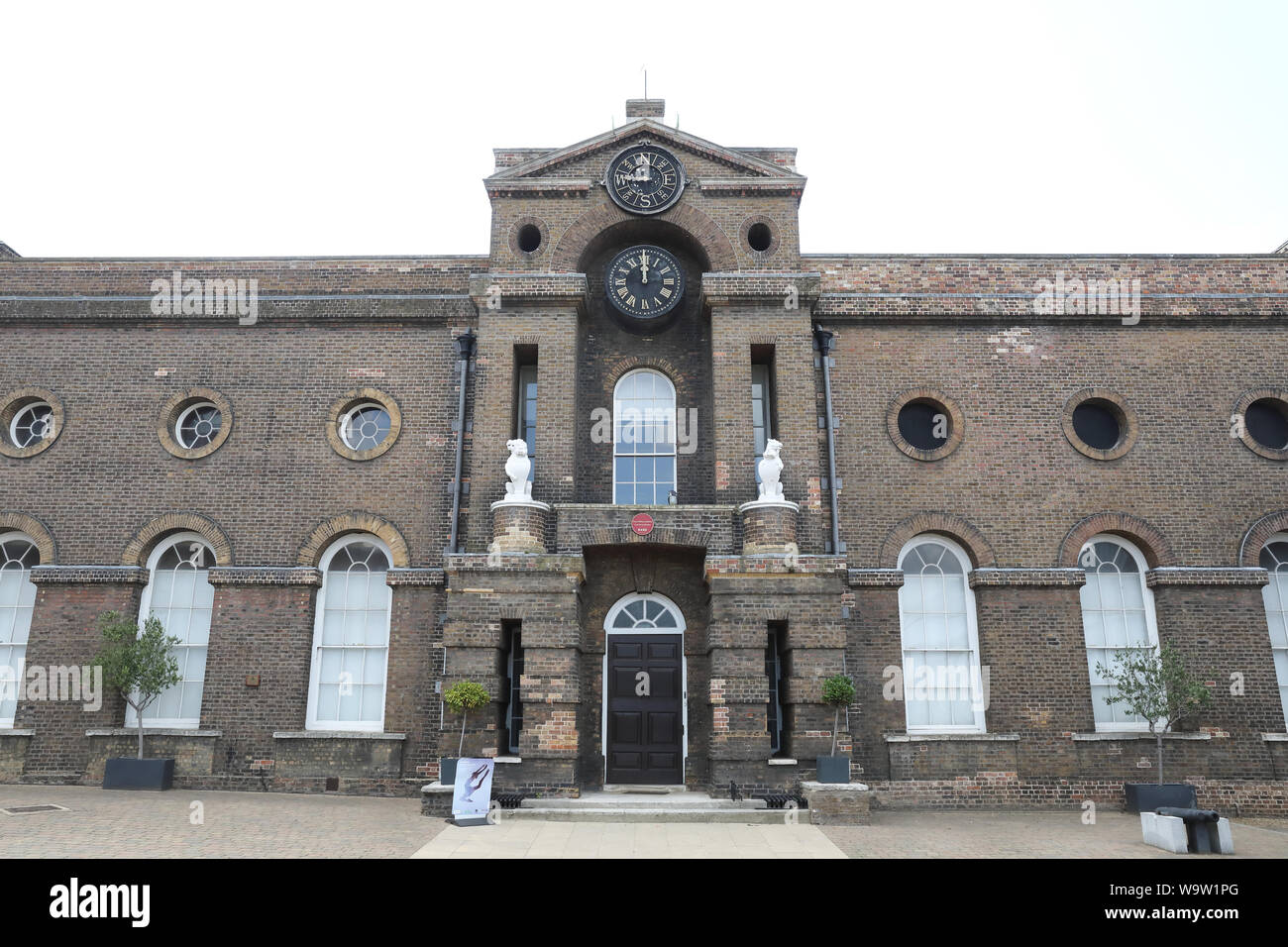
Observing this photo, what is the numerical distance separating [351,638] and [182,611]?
3079mm

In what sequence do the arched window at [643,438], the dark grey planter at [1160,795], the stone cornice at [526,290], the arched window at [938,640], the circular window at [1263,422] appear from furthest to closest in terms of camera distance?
the circular window at [1263,422] → the arched window at [643,438] → the stone cornice at [526,290] → the arched window at [938,640] → the dark grey planter at [1160,795]

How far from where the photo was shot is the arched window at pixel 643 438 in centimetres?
1545

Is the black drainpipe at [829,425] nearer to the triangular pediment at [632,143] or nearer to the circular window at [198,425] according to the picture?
the triangular pediment at [632,143]

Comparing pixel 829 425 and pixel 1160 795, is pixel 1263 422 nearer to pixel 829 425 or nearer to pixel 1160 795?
pixel 1160 795

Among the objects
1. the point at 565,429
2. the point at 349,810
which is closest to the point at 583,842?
the point at 349,810

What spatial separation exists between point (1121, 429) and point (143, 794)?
17.7m

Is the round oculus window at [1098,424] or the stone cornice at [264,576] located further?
the round oculus window at [1098,424]

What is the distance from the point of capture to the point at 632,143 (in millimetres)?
16141

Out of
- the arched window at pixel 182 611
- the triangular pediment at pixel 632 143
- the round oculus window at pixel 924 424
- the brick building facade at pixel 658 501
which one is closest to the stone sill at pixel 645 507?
the brick building facade at pixel 658 501

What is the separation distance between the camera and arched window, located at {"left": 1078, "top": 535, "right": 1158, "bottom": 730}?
14.8 metres

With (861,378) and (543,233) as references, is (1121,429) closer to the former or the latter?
(861,378)

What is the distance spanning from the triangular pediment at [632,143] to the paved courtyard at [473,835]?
1097 centimetres

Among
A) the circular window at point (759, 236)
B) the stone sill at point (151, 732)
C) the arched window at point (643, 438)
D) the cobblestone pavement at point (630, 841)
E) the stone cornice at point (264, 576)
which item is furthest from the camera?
the circular window at point (759, 236)

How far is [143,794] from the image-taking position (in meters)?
13.6
